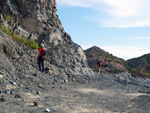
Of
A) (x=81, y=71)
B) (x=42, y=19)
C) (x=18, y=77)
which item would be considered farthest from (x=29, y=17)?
(x=18, y=77)

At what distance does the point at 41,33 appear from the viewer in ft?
62.7

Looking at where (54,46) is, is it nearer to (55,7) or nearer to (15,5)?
(15,5)

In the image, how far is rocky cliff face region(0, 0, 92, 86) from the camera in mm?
Result: 13562

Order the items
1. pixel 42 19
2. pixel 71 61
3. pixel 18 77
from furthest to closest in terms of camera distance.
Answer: pixel 42 19, pixel 71 61, pixel 18 77

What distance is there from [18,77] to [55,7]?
55.6ft

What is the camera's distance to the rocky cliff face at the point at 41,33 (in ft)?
44.5

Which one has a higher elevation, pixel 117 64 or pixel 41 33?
pixel 41 33

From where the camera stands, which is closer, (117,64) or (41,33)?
(41,33)

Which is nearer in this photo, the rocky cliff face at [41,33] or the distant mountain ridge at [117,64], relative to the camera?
the rocky cliff face at [41,33]

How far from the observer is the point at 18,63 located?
37.1 feet

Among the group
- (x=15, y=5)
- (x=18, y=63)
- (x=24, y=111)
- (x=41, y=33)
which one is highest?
(x=15, y=5)

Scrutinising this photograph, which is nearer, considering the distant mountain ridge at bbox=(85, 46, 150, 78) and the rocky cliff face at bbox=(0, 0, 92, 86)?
the rocky cliff face at bbox=(0, 0, 92, 86)

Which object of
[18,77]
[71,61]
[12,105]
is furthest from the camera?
[71,61]

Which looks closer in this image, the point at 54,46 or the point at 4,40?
the point at 4,40
